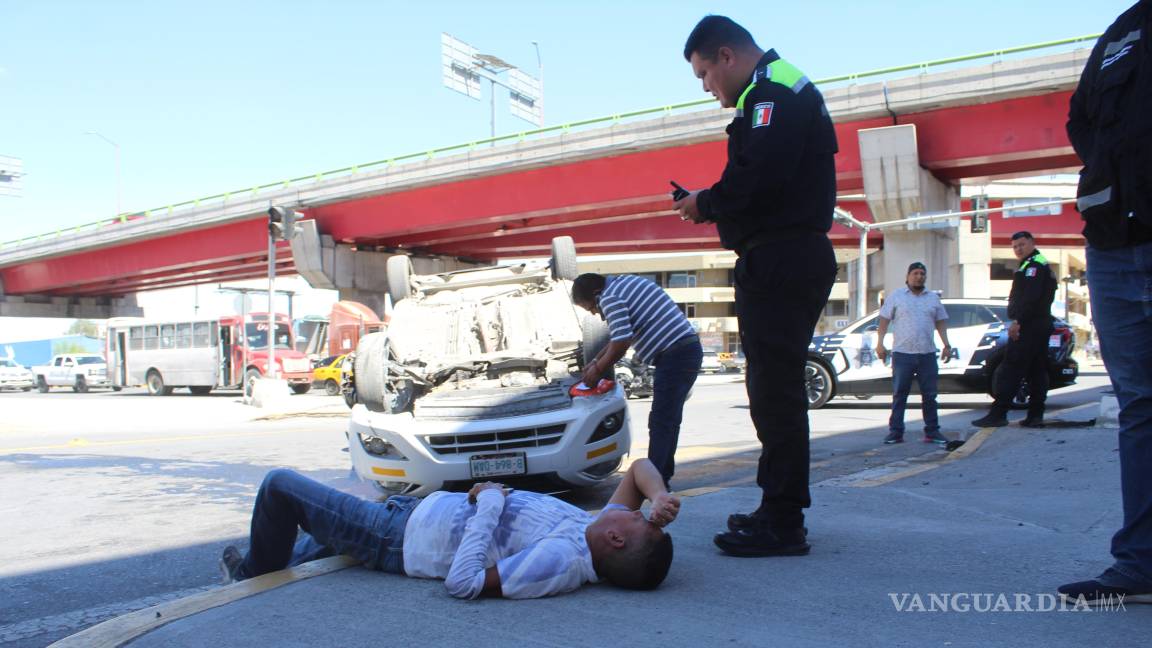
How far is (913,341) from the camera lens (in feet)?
29.0

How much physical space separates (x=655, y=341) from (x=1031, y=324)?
483 cm

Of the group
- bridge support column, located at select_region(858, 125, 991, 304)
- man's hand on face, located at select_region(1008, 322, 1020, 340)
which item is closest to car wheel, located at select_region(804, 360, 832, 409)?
man's hand on face, located at select_region(1008, 322, 1020, 340)

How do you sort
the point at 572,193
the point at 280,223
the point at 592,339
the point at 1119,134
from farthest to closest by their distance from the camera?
1. the point at 572,193
2. the point at 280,223
3. the point at 592,339
4. the point at 1119,134

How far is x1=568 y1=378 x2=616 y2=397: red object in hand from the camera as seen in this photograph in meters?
6.46

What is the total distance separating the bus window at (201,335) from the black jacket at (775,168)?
107ft

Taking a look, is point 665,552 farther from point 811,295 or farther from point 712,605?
point 811,295

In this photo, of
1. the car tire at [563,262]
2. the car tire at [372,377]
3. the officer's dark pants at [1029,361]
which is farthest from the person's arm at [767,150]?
the officer's dark pants at [1029,361]

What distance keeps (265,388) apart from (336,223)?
14987mm

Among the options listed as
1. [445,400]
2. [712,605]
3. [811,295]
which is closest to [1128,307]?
[811,295]

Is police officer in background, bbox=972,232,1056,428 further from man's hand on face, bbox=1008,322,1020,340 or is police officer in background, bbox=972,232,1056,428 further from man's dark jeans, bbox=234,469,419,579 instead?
man's dark jeans, bbox=234,469,419,579

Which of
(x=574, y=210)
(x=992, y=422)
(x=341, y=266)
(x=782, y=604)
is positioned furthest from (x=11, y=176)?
(x=782, y=604)

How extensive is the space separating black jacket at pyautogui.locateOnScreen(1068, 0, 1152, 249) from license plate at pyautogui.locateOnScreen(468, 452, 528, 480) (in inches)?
154

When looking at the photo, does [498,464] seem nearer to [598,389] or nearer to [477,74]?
[598,389]

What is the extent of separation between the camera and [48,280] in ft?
154
